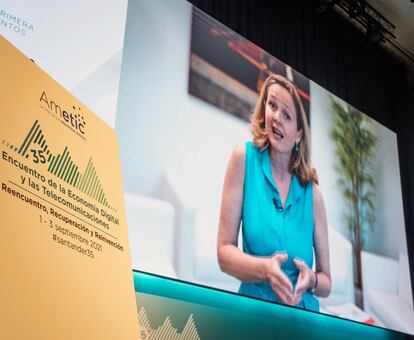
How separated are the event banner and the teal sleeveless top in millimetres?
2245

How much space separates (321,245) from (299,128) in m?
0.80

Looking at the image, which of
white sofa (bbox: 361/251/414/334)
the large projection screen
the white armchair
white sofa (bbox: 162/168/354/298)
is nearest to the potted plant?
the large projection screen

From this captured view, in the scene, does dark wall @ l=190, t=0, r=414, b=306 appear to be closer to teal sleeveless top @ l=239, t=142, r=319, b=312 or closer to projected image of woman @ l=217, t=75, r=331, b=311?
projected image of woman @ l=217, t=75, r=331, b=311

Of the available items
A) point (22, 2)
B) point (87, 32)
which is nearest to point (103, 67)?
point (87, 32)

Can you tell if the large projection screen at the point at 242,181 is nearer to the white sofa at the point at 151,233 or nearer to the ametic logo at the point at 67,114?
the white sofa at the point at 151,233

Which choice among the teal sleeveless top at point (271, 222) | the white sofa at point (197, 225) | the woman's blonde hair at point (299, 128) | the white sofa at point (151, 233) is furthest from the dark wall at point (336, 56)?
the white sofa at point (151, 233)

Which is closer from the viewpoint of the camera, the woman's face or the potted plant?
the woman's face

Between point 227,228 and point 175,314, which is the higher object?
point 227,228

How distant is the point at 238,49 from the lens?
3332mm

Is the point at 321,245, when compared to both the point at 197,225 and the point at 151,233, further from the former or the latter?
the point at 151,233

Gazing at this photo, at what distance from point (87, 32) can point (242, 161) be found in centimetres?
121

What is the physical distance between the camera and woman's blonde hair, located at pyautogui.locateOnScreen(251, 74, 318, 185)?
3.28m

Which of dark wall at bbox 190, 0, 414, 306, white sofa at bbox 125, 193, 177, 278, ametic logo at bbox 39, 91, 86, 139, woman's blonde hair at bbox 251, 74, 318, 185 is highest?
dark wall at bbox 190, 0, 414, 306

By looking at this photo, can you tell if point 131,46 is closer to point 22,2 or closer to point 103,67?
point 103,67
